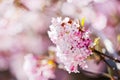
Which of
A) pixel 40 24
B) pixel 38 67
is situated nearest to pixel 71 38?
pixel 38 67

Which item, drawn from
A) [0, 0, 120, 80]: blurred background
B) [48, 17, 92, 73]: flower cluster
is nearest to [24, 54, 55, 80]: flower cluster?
[0, 0, 120, 80]: blurred background

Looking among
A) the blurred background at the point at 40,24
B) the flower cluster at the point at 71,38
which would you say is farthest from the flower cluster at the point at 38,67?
the flower cluster at the point at 71,38

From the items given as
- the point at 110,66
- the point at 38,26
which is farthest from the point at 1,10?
the point at 110,66

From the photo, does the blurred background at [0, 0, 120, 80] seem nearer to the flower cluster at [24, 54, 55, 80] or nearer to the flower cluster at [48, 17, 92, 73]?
the flower cluster at [24, 54, 55, 80]

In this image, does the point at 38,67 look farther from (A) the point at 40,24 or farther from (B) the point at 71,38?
(B) the point at 71,38

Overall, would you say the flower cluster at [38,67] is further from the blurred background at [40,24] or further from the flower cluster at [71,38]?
the flower cluster at [71,38]
